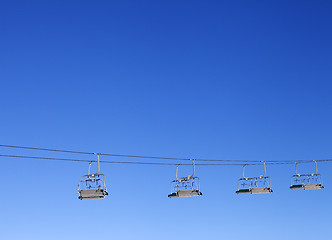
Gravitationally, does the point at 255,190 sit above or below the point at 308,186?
below

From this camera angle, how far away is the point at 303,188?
35219 millimetres

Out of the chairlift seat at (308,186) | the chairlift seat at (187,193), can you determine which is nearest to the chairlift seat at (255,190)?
the chairlift seat at (308,186)

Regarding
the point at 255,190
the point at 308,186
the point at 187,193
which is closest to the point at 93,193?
the point at 187,193

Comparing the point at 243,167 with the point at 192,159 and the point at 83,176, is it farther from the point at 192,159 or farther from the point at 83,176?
the point at 83,176

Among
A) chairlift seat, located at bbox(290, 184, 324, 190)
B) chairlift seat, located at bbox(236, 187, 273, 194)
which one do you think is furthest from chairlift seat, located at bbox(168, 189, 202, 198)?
chairlift seat, located at bbox(290, 184, 324, 190)

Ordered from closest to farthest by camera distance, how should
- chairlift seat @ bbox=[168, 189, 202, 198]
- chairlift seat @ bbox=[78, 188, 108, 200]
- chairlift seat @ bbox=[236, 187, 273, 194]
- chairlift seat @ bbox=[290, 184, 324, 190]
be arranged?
chairlift seat @ bbox=[78, 188, 108, 200], chairlift seat @ bbox=[168, 189, 202, 198], chairlift seat @ bbox=[236, 187, 273, 194], chairlift seat @ bbox=[290, 184, 324, 190]

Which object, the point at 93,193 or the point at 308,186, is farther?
the point at 308,186

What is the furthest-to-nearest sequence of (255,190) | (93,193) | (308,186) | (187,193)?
(308,186) → (255,190) → (187,193) → (93,193)

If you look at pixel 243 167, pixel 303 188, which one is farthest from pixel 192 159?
pixel 303 188

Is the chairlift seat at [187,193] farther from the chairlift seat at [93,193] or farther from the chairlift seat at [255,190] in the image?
the chairlift seat at [93,193]

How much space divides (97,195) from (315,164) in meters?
16.2

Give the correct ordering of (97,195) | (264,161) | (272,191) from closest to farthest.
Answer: (97,195) < (272,191) < (264,161)

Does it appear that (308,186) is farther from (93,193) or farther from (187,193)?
(93,193)

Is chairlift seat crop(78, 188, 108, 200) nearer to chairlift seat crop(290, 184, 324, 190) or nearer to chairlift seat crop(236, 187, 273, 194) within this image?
chairlift seat crop(236, 187, 273, 194)
